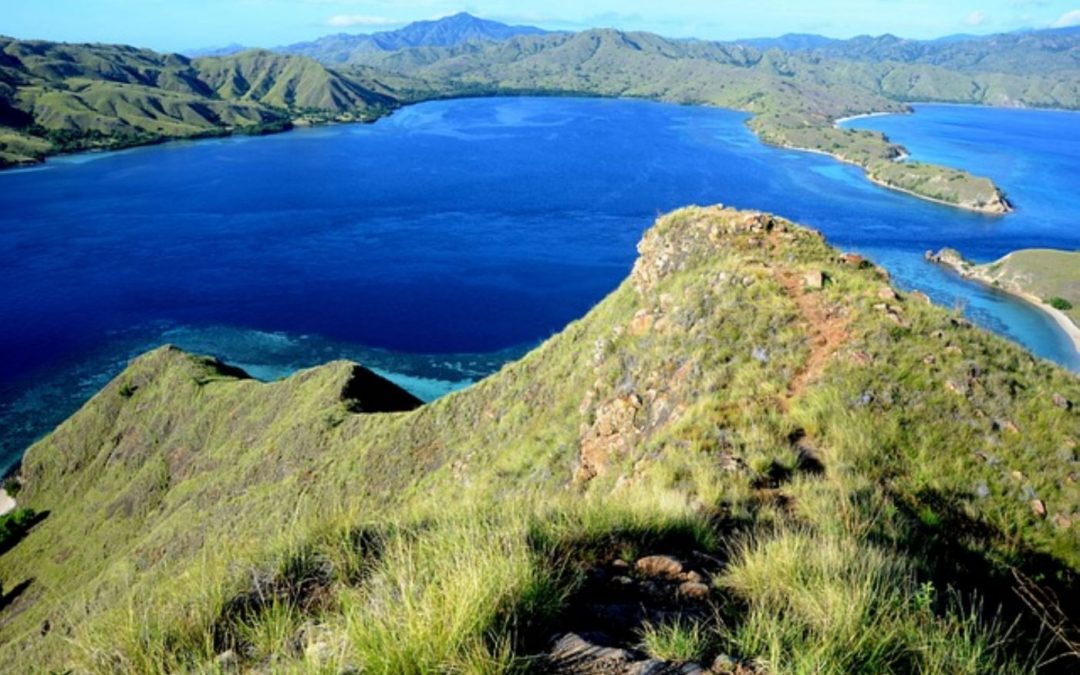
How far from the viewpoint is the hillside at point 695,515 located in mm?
4961

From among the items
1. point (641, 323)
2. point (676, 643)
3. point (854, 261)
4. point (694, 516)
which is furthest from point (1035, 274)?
point (676, 643)

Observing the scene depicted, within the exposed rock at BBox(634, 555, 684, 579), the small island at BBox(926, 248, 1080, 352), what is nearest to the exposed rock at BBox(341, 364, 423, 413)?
the exposed rock at BBox(634, 555, 684, 579)

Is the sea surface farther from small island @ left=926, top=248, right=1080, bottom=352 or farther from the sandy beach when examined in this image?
the sandy beach

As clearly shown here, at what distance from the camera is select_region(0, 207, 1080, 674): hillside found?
496cm

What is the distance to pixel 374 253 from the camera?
124 meters

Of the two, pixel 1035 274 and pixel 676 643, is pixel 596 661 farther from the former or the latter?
pixel 1035 274

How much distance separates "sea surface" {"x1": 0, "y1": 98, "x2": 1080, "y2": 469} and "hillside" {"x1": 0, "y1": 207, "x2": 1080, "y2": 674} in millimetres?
50039

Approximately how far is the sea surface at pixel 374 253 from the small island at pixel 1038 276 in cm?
469

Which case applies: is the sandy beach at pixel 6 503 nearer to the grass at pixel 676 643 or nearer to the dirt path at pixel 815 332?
the dirt path at pixel 815 332

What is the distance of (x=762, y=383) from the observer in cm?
1609

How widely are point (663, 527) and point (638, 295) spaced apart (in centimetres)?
2355

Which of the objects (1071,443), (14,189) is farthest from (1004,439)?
(14,189)

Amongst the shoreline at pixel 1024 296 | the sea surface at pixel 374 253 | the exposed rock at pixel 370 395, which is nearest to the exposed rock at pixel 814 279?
the exposed rock at pixel 370 395

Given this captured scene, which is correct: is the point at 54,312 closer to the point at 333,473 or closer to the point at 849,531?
the point at 333,473
